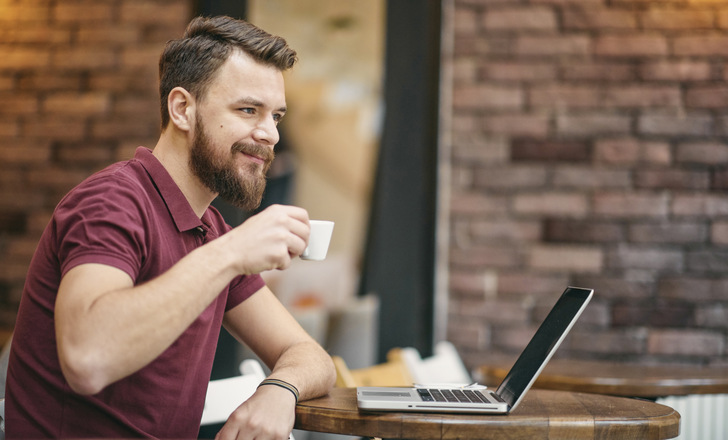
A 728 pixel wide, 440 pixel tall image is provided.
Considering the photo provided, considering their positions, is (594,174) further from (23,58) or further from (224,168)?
(23,58)

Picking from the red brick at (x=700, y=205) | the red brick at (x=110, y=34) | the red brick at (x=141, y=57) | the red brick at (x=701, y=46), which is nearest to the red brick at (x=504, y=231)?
the red brick at (x=700, y=205)

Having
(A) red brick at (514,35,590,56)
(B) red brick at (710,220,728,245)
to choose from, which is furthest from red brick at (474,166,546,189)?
(B) red brick at (710,220,728,245)

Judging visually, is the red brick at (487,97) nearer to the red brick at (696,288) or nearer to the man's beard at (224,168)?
the red brick at (696,288)

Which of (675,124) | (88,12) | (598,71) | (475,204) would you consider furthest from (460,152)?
(88,12)

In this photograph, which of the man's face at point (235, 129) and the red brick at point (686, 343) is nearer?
the man's face at point (235, 129)

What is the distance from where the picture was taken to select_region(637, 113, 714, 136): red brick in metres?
3.07

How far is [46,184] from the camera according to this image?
10.7 feet

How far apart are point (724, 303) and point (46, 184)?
9.94 ft

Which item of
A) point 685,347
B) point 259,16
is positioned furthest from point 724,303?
point 259,16

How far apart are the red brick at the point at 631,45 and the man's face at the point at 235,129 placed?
6.80 ft

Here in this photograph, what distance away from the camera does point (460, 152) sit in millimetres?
3205

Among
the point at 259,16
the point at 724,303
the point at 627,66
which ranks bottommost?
the point at 724,303

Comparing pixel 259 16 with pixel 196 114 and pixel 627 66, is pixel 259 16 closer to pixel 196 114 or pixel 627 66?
pixel 627 66

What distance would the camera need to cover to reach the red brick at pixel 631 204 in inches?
120
